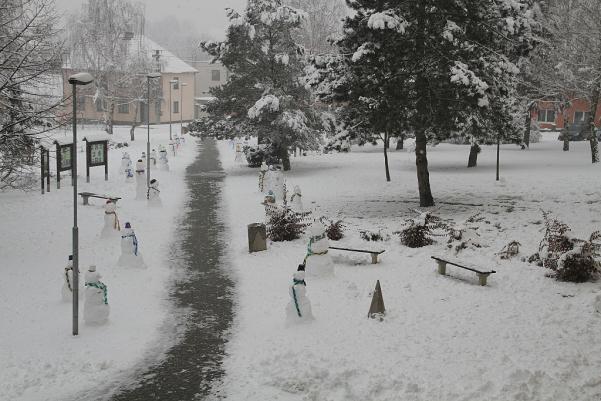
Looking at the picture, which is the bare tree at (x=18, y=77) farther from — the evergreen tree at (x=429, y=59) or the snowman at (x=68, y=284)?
the evergreen tree at (x=429, y=59)

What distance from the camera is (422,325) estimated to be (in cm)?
1030

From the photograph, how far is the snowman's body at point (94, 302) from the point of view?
10664mm

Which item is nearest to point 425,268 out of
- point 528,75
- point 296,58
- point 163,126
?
point 296,58

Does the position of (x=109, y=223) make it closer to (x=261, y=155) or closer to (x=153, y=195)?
(x=153, y=195)

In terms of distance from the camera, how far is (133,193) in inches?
973

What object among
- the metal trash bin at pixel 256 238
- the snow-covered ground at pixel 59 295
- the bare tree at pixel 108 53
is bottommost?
the snow-covered ground at pixel 59 295

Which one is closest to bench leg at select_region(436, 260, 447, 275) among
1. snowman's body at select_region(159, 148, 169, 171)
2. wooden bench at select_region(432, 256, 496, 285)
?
wooden bench at select_region(432, 256, 496, 285)

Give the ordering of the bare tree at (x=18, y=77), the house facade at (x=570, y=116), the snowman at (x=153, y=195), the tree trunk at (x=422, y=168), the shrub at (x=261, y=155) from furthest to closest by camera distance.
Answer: the house facade at (x=570, y=116)
the shrub at (x=261, y=155)
the snowman at (x=153, y=195)
the tree trunk at (x=422, y=168)
the bare tree at (x=18, y=77)

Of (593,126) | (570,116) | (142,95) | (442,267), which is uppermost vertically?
(142,95)

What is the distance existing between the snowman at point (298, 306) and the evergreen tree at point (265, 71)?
2030 centimetres

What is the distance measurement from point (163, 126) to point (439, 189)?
50557 mm

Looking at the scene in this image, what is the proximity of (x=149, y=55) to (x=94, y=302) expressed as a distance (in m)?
59.0

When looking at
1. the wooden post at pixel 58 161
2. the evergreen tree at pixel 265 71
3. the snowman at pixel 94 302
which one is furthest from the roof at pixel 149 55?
the snowman at pixel 94 302

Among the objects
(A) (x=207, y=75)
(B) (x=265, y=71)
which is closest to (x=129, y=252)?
(B) (x=265, y=71)
